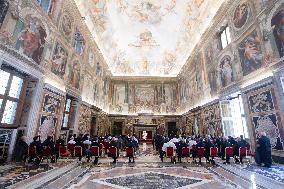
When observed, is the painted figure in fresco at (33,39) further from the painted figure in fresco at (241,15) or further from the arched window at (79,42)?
the painted figure in fresco at (241,15)

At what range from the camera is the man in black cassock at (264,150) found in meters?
7.63

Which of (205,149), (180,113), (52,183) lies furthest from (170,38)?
(52,183)

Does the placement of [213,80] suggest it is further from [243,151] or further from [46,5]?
[46,5]

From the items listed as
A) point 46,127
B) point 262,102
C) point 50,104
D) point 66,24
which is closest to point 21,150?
point 46,127

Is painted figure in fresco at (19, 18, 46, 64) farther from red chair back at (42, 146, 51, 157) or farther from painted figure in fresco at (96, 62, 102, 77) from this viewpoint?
painted figure in fresco at (96, 62, 102, 77)

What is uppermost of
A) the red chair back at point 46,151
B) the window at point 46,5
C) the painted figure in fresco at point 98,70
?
the painted figure in fresco at point 98,70

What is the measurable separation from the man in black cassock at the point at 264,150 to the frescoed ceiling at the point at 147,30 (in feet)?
31.0

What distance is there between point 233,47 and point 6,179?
12655mm

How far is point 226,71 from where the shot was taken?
40.0 feet

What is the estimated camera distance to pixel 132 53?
23266mm

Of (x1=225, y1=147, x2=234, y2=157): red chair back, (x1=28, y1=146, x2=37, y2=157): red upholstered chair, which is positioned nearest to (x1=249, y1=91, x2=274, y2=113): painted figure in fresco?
(x1=225, y1=147, x2=234, y2=157): red chair back

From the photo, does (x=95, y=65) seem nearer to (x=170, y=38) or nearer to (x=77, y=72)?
(x=77, y=72)

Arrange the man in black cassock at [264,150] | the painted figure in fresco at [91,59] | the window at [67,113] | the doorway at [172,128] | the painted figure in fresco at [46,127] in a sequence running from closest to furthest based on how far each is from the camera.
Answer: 1. the man in black cassock at [264,150]
2. the painted figure in fresco at [46,127]
3. the window at [67,113]
4. the painted figure in fresco at [91,59]
5. the doorway at [172,128]

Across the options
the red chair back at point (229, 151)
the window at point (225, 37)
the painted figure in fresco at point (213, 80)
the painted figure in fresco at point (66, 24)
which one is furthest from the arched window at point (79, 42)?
the red chair back at point (229, 151)
